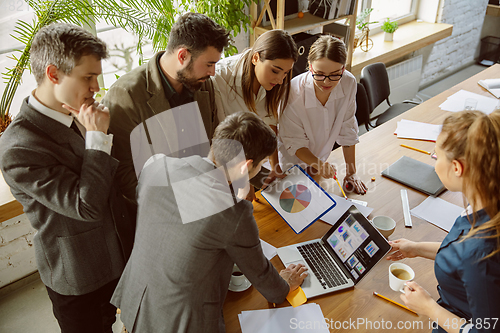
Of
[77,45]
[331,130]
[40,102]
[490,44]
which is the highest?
[77,45]

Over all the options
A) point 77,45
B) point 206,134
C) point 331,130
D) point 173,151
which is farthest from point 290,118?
point 77,45

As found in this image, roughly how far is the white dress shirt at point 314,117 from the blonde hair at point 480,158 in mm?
993

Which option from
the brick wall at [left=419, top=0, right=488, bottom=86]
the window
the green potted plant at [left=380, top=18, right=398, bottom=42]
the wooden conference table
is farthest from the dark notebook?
the brick wall at [left=419, top=0, right=488, bottom=86]

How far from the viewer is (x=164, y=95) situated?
157cm

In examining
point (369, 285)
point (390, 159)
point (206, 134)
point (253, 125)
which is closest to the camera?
point (253, 125)

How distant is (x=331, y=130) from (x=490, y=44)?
4779 millimetres

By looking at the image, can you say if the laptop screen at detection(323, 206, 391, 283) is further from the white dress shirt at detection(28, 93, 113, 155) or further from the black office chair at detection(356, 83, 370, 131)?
the black office chair at detection(356, 83, 370, 131)

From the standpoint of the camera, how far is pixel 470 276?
0.94 m

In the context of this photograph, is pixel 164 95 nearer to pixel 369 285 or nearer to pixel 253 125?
pixel 253 125

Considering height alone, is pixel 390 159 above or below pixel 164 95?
below

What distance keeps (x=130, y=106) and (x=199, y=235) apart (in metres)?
0.75

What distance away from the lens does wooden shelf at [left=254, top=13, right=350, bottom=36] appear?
9.47ft

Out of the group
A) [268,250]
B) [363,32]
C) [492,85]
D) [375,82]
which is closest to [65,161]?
[268,250]

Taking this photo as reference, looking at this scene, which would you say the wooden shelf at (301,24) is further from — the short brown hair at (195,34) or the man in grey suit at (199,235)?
the man in grey suit at (199,235)
